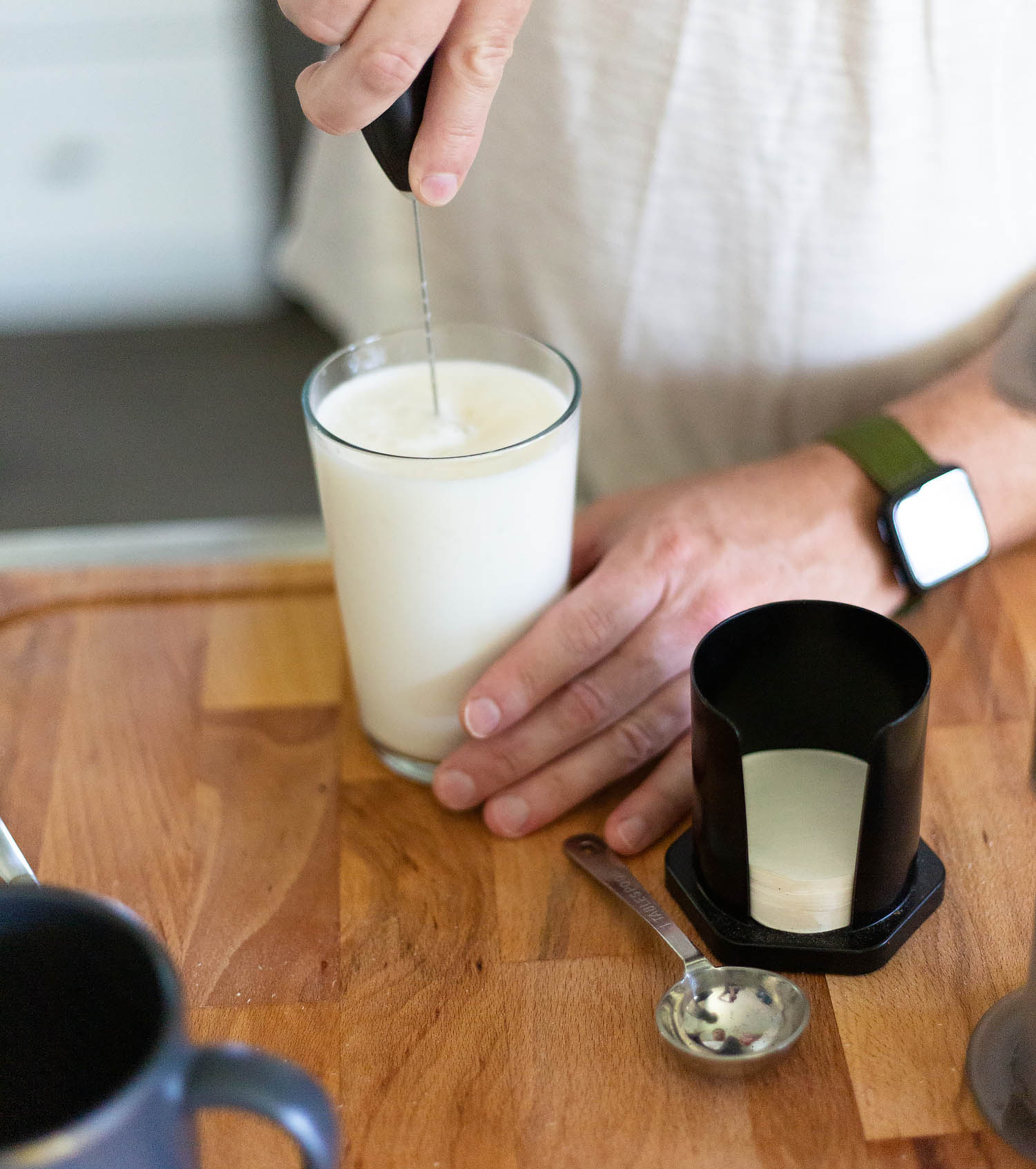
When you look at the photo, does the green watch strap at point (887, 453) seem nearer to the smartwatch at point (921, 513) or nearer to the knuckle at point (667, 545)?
the smartwatch at point (921, 513)

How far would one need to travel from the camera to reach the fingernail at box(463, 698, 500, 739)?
1.99 ft

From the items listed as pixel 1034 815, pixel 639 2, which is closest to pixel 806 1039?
pixel 1034 815

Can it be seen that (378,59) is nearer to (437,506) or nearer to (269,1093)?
(437,506)

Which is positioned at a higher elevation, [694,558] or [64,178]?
[694,558]

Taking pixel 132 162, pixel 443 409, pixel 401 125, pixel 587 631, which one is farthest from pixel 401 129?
pixel 132 162

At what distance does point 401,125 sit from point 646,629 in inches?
10.2

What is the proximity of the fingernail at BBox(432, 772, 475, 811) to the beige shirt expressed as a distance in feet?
1.12

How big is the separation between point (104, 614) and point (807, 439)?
0.45 m

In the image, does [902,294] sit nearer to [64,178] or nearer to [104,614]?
[104,614]

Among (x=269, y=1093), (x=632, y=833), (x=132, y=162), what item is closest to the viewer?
(x=269, y=1093)

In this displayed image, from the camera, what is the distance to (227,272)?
2227 millimetres

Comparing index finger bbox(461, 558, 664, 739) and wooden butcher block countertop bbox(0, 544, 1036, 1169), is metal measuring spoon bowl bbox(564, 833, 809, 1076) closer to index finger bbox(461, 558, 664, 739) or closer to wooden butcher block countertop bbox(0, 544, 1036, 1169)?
wooden butcher block countertop bbox(0, 544, 1036, 1169)

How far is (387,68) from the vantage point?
48cm

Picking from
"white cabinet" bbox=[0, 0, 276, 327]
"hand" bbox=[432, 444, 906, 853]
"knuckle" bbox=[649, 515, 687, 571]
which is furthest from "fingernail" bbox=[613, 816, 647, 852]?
"white cabinet" bbox=[0, 0, 276, 327]
